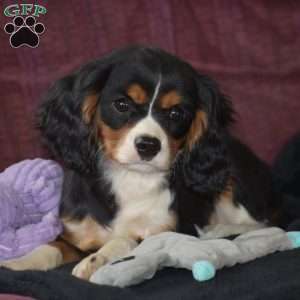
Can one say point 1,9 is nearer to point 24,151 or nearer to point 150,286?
point 24,151

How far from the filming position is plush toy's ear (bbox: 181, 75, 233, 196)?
2098 millimetres

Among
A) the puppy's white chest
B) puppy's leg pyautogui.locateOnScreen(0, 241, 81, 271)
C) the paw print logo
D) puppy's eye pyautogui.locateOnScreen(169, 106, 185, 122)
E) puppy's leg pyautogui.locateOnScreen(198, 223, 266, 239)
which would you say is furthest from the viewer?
the paw print logo

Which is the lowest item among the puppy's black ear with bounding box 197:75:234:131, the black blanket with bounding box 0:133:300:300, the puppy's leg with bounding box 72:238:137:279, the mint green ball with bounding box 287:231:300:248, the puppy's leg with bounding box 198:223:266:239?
the puppy's leg with bounding box 198:223:266:239

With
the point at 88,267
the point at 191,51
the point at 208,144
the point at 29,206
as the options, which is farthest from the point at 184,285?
the point at 191,51

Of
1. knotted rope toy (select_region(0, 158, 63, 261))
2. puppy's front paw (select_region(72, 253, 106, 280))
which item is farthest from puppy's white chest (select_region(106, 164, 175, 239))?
puppy's front paw (select_region(72, 253, 106, 280))

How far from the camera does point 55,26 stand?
8.15ft

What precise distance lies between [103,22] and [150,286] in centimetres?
124

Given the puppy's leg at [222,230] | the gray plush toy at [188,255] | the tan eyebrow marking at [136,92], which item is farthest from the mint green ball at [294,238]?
the tan eyebrow marking at [136,92]

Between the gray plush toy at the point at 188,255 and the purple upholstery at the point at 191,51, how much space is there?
33.1 inches

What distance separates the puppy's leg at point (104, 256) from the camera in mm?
1708

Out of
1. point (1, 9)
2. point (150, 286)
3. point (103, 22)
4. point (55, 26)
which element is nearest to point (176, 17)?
point (103, 22)

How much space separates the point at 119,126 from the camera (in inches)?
74.7

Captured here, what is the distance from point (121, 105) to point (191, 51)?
2.44 ft

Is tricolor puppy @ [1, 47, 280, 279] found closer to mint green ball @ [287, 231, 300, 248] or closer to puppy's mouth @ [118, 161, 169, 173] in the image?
puppy's mouth @ [118, 161, 169, 173]
